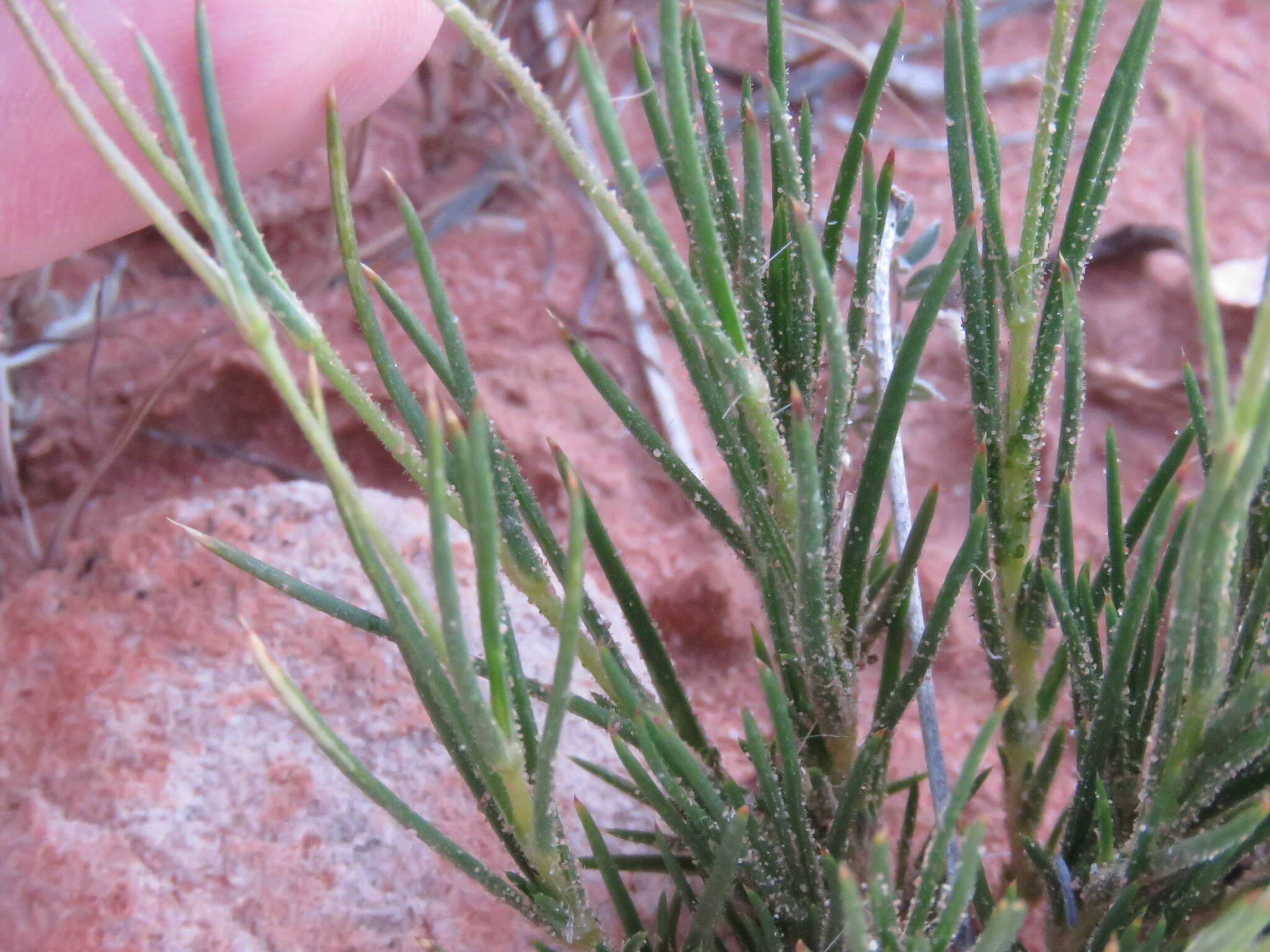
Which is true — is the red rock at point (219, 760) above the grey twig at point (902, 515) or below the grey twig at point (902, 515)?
below

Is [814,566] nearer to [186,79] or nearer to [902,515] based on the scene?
[902,515]

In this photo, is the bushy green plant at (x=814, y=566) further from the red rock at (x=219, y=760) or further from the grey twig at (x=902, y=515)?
the red rock at (x=219, y=760)

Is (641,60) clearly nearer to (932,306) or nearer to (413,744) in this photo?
(932,306)

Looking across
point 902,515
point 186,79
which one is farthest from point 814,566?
point 186,79

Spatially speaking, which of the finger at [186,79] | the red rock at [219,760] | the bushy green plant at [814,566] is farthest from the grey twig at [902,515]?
the finger at [186,79]

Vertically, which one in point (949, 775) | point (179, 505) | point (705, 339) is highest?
point (705, 339)

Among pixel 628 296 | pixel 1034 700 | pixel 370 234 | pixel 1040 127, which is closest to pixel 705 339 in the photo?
pixel 1040 127

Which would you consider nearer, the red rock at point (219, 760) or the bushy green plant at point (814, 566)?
the bushy green plant at point (814, 566)
